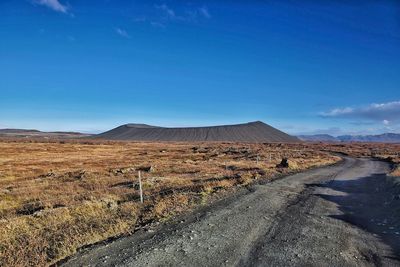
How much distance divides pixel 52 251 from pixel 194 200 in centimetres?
764

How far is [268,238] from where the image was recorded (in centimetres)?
1086

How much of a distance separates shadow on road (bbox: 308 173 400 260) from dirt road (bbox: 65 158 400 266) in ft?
0.12

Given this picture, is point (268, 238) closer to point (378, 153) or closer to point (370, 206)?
point (370, 206)

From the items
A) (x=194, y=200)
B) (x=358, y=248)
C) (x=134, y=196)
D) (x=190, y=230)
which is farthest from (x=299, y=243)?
(x=134, y=196)

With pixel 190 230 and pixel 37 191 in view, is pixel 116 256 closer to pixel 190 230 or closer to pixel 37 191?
pixel 190 230

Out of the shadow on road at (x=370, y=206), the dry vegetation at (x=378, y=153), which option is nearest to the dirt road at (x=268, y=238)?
the shadow on road at (x=370, y=206)

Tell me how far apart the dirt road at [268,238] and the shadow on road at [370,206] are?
0.12ft

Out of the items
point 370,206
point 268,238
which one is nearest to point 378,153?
point 370,206

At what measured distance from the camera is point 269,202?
16.6 metres

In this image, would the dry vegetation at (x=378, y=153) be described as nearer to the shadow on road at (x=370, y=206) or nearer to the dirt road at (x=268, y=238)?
the shadow on road at (x=370, y=206)

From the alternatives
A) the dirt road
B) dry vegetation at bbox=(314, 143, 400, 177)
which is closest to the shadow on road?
the dirt road

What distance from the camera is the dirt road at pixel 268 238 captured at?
30.0ft

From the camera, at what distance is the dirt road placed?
360 inches

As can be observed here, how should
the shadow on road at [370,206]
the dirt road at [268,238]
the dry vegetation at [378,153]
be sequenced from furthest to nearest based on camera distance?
the dry vegetation at [378,153]
the shadow on road at [370,206]
the dirt road at [268,238]
